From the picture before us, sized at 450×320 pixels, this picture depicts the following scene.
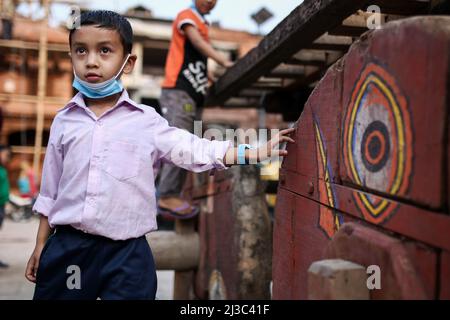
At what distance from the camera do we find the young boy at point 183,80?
129 inches

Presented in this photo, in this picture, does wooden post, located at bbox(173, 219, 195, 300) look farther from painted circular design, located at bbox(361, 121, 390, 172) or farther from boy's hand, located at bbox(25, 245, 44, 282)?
painted circular design, located at bbox(361, 121, 390, 172)

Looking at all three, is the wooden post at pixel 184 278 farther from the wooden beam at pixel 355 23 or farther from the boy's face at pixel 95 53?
the boy's face at pixel 95 53

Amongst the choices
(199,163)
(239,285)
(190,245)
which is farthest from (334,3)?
(190,245)

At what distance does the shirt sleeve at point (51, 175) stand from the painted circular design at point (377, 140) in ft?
3.16

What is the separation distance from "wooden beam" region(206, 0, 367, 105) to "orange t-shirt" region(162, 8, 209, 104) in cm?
22

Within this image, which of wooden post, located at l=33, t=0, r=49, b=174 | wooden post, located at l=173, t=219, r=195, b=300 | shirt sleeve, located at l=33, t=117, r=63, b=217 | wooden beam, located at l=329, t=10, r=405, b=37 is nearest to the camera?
shirt sleeve, located at l=33, t=117, r=63, b=217

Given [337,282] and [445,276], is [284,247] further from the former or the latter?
[445,276]

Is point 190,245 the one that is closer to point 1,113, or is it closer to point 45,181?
point 45,181

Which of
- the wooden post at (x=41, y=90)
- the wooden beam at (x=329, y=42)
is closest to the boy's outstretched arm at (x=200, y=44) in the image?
the wooden beam at (x=329, y=42)

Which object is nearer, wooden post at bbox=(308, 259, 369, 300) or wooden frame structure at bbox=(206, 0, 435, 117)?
wooden post at bbox=(308, 259, 369, 300)

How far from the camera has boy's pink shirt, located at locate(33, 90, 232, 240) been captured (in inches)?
60.8

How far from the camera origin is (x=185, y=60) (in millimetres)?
3354

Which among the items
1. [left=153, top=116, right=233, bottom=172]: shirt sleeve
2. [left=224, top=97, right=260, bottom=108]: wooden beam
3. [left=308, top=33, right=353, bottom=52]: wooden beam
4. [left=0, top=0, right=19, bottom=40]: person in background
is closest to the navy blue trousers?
→ [left=153, top=116, right=233, bottom=172]: shirt sleeve
